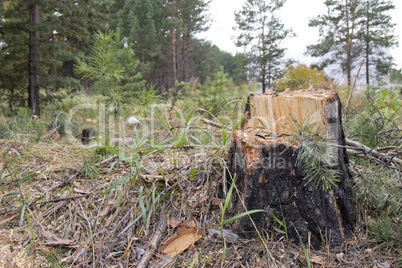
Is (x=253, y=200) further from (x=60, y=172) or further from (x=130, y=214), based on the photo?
(x=60, y=172)

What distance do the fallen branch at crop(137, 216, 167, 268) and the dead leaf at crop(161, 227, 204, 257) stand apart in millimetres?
41

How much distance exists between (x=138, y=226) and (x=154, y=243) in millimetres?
145

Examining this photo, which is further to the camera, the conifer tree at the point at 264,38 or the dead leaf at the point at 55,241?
the conifer tree at the point at 264,38

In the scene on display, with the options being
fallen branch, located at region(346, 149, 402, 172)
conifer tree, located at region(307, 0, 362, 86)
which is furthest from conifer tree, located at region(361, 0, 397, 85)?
fallen branch, located at region(346, 149, 402, 172)

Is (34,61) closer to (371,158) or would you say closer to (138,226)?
(138,226)

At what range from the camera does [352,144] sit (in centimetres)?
133

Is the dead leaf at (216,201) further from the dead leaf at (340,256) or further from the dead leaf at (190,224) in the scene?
the dead leaf at (340,256)

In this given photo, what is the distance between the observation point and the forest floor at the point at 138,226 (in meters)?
1.04

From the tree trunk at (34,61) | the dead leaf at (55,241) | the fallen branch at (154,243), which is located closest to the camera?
the fallen branch at (154,243)

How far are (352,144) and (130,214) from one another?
1176mm

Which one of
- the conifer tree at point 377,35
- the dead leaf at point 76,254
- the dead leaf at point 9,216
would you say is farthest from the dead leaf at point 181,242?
the conifer tree at point 377,35

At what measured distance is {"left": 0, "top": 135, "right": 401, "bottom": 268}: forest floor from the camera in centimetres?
104

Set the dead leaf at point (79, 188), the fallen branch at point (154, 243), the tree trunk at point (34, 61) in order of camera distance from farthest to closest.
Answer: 1. the tree trunk at point (34, 61)
2. the dead leaf at point (79, 188)
3. the fallen branch at point (154, 243)

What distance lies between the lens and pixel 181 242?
1.10m
